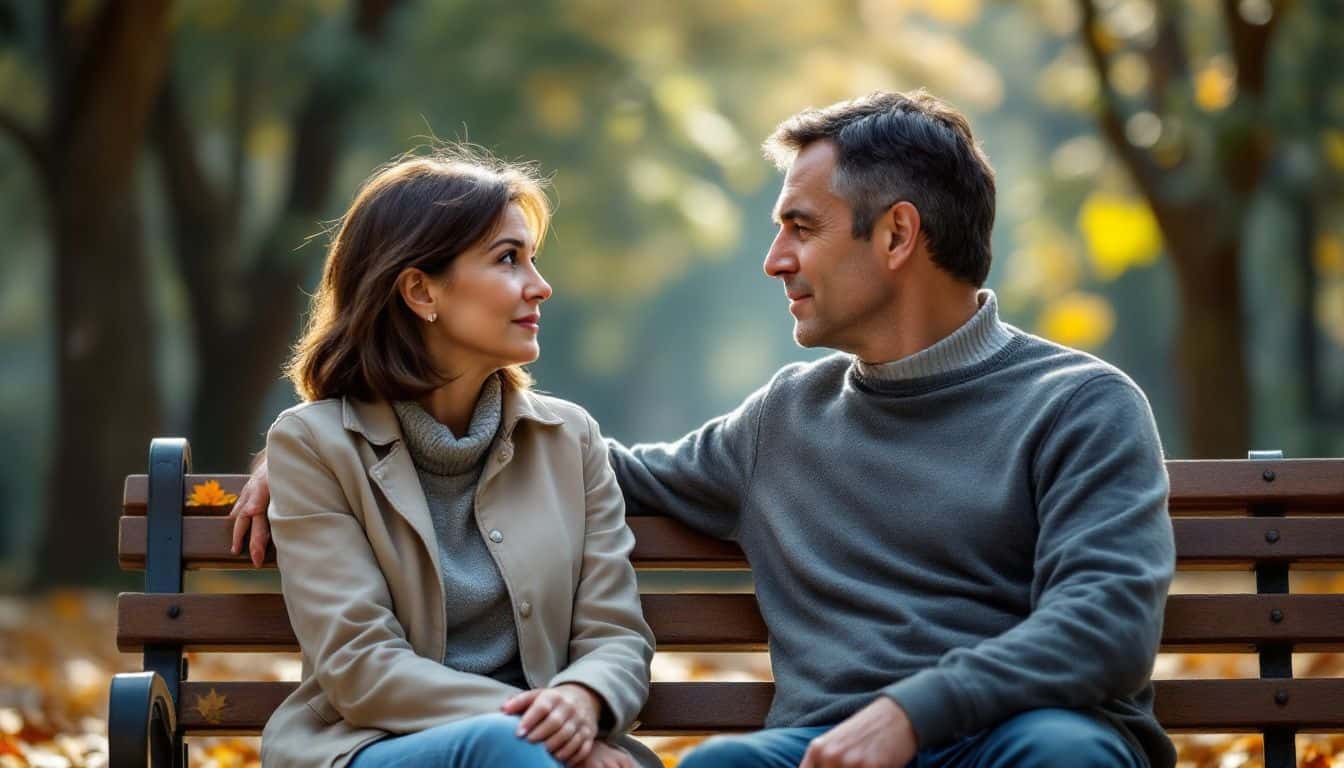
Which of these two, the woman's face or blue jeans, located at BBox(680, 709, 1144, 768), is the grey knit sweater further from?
the woman's face

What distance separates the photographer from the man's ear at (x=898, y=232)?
3.97 meters

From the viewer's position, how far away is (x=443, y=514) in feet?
12.6

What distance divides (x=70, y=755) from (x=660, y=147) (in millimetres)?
12620

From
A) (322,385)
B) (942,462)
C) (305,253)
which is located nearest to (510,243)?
(322,385)

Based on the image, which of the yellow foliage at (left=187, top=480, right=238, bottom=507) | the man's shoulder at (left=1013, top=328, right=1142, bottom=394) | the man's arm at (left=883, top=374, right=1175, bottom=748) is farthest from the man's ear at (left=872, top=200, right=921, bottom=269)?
the yellow foliage at (left=187, top=480, right=238, bottom=507)

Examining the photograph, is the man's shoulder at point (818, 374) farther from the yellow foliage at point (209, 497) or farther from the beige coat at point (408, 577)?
the yellow foliage at point (209, 497)

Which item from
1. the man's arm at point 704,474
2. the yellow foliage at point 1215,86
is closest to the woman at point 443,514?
the man's arm at point 704,474

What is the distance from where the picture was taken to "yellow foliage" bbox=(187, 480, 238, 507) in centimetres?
405

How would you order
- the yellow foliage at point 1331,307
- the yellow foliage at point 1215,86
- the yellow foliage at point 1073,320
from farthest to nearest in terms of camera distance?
1. the yellow foliage at point 1331,307
2. the yellow foliage at point 1073,320
3. the yellow foliage at point 1215,86

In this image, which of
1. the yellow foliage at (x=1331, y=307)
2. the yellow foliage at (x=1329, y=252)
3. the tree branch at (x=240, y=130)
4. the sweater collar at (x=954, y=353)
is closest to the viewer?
the sweater collar at (x=954, y=353)

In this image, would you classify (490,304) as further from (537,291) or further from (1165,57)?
(1165,57)

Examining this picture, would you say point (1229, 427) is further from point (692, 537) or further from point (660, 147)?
point (692, 537)

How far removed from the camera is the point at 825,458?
12.8ft

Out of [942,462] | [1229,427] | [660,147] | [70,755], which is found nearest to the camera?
[942,462]
